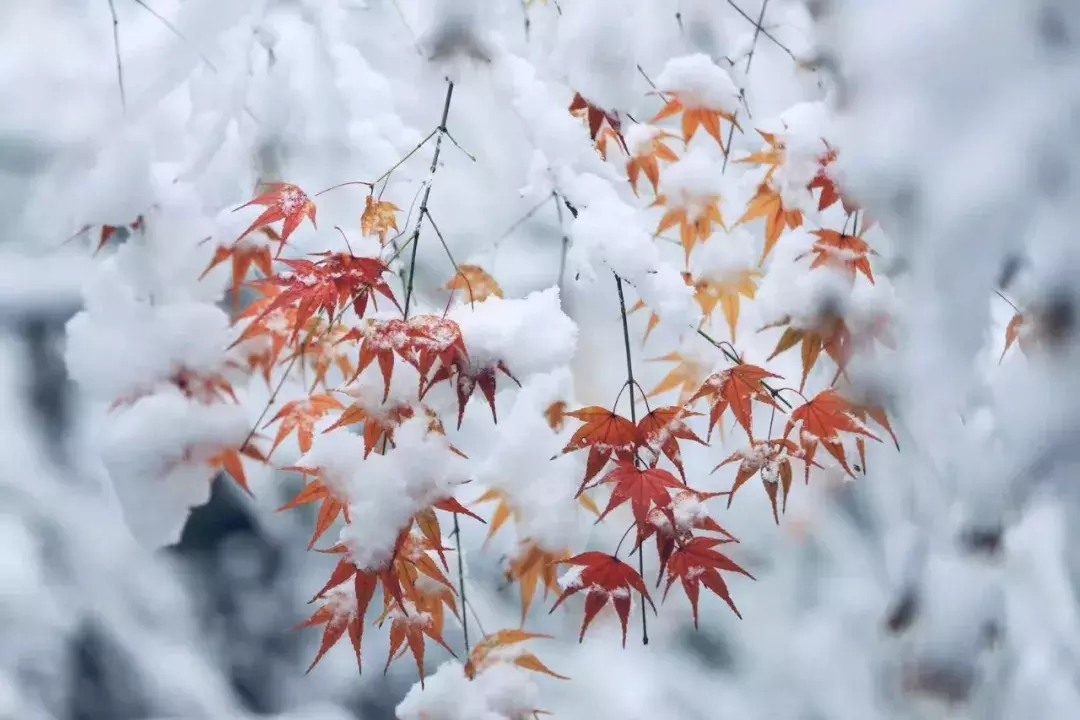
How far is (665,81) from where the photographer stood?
3.72 feet

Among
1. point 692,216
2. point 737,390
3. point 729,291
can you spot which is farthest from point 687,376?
point 737,390

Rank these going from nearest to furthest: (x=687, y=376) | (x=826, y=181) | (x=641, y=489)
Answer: (x=641, y=489) → (x=826, y=181) → (x=687, y=376)

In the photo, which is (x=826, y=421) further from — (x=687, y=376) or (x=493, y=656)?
(x=493, y=656)

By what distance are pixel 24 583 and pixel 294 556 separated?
72 cm

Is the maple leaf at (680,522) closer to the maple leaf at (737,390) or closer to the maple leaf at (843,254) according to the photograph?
the maple leaf at (737,390)

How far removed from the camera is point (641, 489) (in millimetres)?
877

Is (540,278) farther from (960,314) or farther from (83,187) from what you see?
(960,314)

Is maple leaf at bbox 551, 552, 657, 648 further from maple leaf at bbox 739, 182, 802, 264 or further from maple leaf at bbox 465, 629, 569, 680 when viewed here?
maple leaf at bbox 739, 182, 802, 264

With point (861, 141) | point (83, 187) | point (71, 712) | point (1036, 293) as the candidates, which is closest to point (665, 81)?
point (861, 141)

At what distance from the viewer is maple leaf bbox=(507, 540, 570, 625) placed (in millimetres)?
1176

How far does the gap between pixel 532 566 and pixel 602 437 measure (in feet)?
1.35

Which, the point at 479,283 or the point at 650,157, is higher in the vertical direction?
the point at 650,157

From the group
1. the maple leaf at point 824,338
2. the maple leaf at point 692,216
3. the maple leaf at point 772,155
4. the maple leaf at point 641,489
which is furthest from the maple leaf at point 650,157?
the maple leaf at point 641,489

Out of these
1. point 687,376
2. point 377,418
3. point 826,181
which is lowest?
point 377,418
